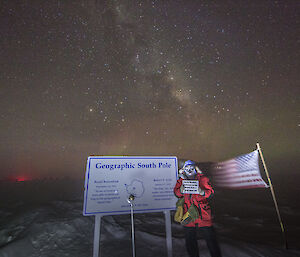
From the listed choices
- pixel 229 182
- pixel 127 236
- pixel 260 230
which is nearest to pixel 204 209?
pixel 229 182

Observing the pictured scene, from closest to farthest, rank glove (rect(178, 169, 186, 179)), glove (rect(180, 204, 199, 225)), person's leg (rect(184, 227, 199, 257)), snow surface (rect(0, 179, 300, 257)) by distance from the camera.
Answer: glove (rect(180, 204, 199, 225)) → person's leg (rect(184, 227, 199, 257)) → glove (rect(178, 169, 186, 179)) → snow surface (rect(0, 179, 300, 257))

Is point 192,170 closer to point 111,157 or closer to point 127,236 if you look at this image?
point 111,157

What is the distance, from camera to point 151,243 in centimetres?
485

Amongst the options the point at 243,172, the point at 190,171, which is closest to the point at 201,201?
the point at 190,171

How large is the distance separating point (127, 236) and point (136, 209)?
2.99 metres

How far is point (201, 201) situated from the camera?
345 cm

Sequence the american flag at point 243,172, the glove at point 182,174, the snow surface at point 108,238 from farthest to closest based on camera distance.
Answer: the american flag at point 243,172
the snow surface at point 108,238
the glove at point 182,174

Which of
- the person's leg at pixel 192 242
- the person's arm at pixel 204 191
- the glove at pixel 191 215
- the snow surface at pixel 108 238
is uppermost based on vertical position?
the person's arm at pixel 204 191

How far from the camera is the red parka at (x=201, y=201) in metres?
3.32

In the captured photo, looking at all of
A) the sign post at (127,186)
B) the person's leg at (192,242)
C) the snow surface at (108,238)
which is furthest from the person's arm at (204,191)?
the snow surface at (108,238)

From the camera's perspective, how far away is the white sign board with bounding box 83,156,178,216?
329cm

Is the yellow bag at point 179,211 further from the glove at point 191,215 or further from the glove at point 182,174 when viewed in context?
the glove at point 182,174

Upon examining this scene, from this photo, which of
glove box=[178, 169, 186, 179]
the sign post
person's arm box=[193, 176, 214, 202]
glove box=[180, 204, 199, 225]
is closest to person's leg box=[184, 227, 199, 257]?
glove box=[180, 204, 199, 225]

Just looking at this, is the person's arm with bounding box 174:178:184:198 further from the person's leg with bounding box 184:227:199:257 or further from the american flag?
the american flag
